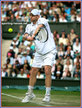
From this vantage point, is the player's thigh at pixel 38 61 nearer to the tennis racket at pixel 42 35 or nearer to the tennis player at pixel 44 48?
the tennis player at pixel 44 48

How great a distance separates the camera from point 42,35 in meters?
7.82

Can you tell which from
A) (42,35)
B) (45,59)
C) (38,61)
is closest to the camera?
(42,35)

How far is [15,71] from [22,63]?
77 centimetres

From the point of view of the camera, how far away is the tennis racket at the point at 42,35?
7789mm

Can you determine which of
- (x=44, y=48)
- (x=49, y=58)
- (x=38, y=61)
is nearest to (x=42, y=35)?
(x=44, y=48)

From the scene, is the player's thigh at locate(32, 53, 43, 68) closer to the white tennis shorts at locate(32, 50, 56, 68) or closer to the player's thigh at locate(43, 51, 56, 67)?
the white tennis shorts at locate(32, 50, 56, 68)

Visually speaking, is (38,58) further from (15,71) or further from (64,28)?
(64,28)

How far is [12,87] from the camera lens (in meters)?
12.8

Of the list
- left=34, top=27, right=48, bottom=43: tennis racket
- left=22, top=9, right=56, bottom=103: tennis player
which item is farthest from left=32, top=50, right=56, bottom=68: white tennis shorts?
left=34, top=27, right=48, bottom=43: tennis racket

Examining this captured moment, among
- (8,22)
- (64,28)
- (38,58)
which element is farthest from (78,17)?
(38,58)

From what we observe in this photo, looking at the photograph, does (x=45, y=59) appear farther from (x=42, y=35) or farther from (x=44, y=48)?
(x=42, y=35)

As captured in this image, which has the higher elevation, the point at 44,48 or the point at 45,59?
the point at 44,48

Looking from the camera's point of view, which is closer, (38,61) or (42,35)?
(42,35)

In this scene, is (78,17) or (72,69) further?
(78,17)
